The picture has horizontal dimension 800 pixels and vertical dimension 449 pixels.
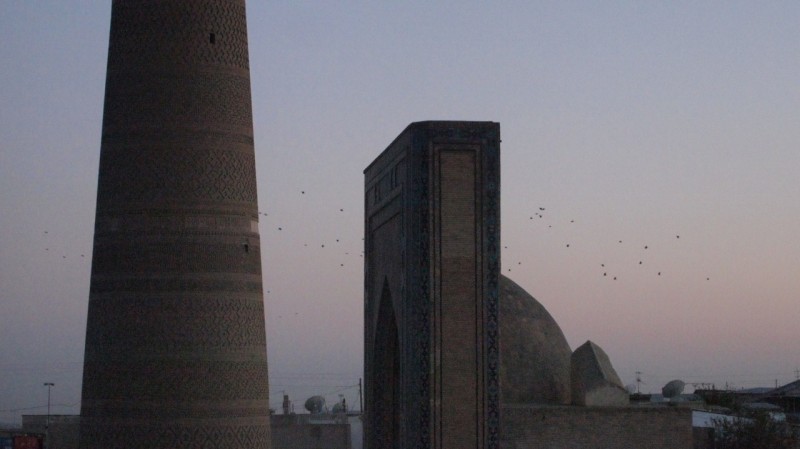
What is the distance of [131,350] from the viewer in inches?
524

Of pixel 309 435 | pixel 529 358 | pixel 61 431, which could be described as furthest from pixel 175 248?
pixel 309 435

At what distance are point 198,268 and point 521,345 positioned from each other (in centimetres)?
375

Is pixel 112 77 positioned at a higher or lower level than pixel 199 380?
higher

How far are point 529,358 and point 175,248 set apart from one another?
4.08 metres

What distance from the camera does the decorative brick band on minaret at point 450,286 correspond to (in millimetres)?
12078

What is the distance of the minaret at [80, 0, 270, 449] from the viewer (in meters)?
13.3

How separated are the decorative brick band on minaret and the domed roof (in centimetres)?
291

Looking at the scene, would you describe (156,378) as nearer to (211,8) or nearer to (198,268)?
(198,268)

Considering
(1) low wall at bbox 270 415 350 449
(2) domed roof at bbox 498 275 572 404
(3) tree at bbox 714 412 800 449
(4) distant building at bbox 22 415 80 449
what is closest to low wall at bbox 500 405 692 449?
(2) domed roof at bbox 498 275 572 404

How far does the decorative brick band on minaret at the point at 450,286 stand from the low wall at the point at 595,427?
6.88ft

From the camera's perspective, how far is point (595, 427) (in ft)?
47.5

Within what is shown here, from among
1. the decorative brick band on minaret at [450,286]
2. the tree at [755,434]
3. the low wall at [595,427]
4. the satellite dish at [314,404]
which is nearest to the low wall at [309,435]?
the satellite dish at [314,404]

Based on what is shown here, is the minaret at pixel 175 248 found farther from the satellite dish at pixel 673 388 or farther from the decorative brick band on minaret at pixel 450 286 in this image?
the satellite dish at pixel 673 388

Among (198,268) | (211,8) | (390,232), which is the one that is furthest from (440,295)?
(211,8)
